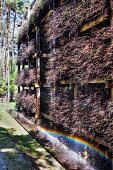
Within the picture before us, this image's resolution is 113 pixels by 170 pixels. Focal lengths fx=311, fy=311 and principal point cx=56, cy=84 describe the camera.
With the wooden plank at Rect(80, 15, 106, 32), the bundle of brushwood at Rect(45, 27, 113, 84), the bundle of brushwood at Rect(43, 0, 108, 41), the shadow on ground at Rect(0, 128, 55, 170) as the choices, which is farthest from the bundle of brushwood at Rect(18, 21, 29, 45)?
the wooden plank at Rect(80, 15, 106, 32)

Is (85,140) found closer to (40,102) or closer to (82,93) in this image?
(82,93)

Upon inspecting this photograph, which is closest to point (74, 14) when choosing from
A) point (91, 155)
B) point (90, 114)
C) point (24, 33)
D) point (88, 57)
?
point (88, 57)

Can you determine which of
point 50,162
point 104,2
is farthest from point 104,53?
point 50,162

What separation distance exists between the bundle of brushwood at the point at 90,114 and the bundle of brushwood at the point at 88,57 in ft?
1.11

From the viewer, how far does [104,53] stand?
19.0 ft

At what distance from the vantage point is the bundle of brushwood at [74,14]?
6.31 metres

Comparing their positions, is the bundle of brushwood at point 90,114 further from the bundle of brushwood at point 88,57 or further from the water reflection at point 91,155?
the water reflection at point 91,155

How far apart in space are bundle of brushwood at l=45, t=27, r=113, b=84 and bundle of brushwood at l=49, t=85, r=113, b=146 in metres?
0.34

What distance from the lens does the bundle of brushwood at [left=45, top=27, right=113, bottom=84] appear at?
569cm

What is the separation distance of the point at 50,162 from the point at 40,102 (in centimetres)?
588

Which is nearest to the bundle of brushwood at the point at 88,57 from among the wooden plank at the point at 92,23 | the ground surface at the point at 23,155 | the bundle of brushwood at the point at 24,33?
the wooden plank at the point at 92,23

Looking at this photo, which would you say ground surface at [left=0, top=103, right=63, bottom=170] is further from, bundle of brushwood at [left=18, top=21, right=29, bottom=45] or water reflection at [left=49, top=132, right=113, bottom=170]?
bundle of brushwood at [left=18, top=21, right=29, bottom=45]

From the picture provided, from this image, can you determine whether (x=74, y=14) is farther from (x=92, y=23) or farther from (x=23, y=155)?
(x=23, y=155)

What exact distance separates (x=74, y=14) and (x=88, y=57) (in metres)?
1.64
